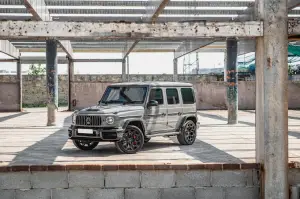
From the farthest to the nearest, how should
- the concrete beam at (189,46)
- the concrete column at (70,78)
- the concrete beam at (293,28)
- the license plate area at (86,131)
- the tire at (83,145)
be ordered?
the concrete column at (70,78) < the concrete beam at (189,46) < the tire at (83,145) < the license plate area at (86,131) < the concrete beam at (293,28)

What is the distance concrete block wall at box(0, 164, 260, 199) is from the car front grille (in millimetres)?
2336

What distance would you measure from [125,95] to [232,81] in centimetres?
848

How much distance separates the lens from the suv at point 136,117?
31.2 ft

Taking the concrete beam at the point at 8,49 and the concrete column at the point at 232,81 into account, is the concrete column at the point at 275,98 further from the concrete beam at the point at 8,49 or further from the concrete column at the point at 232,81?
the concrete beam at the point at 8,49

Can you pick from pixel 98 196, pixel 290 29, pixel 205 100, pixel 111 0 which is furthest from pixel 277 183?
pixel 205 100

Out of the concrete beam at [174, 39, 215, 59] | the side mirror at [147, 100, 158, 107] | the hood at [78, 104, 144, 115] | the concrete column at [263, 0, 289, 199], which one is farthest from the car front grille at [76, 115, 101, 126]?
the concrete beam at [174, 39, 215, 59]

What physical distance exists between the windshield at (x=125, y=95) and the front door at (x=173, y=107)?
77 centimetres

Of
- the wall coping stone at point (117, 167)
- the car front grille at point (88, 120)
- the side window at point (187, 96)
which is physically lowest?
the wall coping stone at point (117, 167)

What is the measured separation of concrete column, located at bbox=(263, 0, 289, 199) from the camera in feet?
22.5

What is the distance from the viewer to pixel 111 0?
16.2 meters

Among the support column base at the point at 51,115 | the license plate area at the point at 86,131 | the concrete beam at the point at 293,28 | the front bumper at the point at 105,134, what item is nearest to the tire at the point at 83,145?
the license plate area at the point at 86,131

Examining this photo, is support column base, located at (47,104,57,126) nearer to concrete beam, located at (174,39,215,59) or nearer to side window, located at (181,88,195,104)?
concrete beam, located at (174,39,215,59)

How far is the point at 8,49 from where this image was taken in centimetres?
2559

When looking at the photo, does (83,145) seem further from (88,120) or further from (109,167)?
(109,167)
